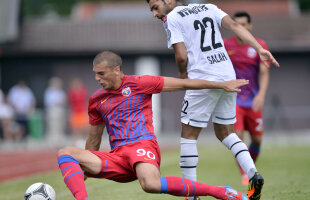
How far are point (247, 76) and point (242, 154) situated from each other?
2.58 m

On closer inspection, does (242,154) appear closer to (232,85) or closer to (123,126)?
(232,85)

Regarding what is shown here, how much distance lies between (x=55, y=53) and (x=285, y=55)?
37.0 ft

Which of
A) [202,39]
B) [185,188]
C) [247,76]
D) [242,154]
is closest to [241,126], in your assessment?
[247,76]

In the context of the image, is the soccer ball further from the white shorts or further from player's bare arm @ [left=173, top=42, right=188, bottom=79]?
player's bare arm @ [left=173, top=42, right=188, bottom=79]

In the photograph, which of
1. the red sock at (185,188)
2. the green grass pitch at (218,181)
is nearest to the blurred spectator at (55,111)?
the green grass pitch at (218,181)

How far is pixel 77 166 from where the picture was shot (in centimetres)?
556

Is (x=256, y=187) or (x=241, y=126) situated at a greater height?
(x=241, y=126)

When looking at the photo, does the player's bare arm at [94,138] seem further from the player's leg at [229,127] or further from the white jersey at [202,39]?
the player's leg at [229,127]

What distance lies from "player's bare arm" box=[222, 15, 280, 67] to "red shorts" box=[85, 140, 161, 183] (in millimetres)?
1518

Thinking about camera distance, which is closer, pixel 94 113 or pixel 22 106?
pixel 94 113

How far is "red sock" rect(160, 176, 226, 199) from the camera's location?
5426 mm

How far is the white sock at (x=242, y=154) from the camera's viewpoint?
243 inches

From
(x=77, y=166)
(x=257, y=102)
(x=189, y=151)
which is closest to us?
(x=77, y=166)

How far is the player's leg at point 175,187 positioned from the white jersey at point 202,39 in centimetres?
137
